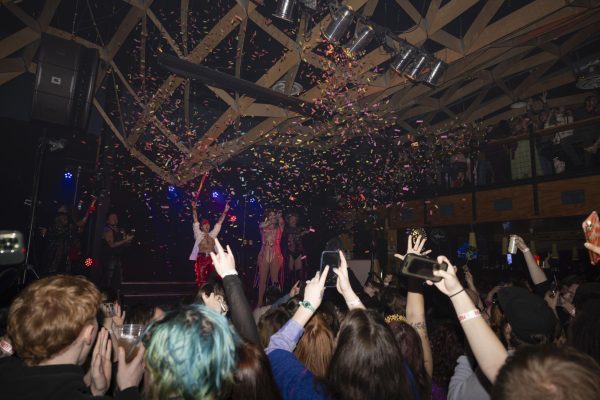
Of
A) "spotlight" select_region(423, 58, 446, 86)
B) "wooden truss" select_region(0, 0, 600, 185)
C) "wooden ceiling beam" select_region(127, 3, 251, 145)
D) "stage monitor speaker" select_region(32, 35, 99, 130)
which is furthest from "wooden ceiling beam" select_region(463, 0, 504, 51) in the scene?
"stage monitor speaker" select_region(32, 35, 99, 130)

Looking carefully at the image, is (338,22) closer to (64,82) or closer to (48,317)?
(64,82)

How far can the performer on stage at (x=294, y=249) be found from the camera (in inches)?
375

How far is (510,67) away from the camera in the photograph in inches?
302

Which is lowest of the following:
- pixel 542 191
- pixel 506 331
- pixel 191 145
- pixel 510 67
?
pixel 506 331

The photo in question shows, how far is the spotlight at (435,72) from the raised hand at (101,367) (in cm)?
570

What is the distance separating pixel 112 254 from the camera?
25.6 feet

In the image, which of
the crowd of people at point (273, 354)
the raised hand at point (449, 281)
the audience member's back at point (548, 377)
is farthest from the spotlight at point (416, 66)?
the audience member's back at point (548, 377)

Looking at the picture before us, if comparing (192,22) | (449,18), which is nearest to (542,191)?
(449,18)

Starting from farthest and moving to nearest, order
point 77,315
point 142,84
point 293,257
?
Result: point 293,257 < point 142,84 < point 77,315

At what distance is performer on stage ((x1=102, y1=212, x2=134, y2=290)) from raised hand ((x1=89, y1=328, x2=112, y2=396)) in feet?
22.6

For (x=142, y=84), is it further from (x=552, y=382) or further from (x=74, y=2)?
(x=552, y=382)

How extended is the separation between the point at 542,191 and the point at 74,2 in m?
9.66

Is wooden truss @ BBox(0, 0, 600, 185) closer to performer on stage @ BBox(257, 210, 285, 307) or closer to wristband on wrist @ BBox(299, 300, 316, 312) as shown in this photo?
performer on stage @ BBox(257, 210, 285, 307)

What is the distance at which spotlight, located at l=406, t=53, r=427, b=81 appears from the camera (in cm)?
553
